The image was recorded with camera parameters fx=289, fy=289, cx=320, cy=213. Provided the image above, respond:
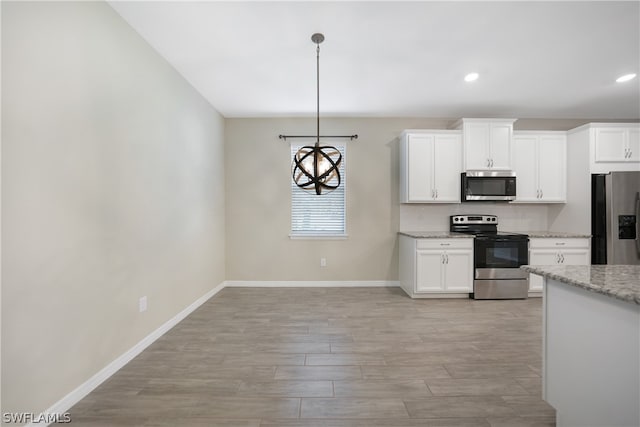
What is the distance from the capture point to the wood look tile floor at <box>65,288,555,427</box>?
172cm

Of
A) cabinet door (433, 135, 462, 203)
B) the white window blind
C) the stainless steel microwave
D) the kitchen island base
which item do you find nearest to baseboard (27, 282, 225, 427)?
the white window blind

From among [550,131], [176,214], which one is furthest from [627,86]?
[176,214]

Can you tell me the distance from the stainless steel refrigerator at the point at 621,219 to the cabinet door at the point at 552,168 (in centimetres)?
52

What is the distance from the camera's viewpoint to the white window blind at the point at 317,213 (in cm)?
471

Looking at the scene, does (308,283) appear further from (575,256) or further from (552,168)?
(552,168)

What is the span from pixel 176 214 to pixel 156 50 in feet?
5.25

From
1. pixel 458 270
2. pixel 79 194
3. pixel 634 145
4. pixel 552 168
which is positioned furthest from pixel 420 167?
pixel 79 194

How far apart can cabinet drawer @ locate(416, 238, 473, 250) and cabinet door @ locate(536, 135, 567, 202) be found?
1.33 metres

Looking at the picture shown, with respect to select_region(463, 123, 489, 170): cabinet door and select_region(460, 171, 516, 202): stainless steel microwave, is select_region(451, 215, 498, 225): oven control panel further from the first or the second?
select_region(463, 123, 489, 170): cabinet door

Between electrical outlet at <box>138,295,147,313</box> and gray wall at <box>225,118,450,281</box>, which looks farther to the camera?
gray wall at <box>225,118,450,281</box>

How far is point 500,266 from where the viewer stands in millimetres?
3963

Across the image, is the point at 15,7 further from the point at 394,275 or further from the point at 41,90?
the point at 394,275

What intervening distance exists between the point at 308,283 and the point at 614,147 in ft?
15.7

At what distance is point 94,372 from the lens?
1979mm
